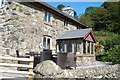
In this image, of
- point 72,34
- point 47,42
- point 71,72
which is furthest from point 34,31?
point 71,72

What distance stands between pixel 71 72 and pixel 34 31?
26.3ft

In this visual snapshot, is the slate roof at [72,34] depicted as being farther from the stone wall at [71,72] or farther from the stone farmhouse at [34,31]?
the stone wall at [71,72]

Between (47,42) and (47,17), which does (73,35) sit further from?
(47,17)

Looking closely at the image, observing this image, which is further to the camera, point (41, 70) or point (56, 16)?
point (56, 16)

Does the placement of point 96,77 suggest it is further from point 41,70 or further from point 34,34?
point 34,34

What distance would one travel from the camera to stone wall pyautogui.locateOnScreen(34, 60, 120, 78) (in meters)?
9.36

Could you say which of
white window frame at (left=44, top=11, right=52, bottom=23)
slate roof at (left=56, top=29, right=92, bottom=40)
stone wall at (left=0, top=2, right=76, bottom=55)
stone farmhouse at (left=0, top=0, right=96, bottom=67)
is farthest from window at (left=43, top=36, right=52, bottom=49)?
white window frame at (left=44, top=11, right=52, bottom=23)

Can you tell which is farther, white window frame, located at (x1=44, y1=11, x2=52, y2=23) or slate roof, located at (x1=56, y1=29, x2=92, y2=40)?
slate roof, located at (x1=56, y1=29, x2=92, y2=40)

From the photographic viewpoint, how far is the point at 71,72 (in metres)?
10.1

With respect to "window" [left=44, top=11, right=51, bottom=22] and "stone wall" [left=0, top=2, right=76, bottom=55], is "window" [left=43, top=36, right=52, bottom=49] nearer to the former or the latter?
"stone wall" [left=0, top=2, right=76, bottom=55]

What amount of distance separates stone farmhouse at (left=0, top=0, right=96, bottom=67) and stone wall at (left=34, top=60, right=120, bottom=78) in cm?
650

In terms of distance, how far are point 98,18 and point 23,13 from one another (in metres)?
29.6

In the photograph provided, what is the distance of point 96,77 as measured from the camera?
1070cm

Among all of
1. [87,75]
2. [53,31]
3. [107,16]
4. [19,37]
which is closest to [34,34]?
[19,37]
